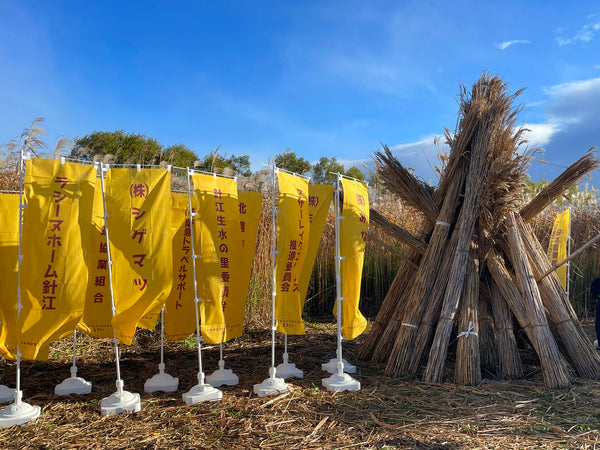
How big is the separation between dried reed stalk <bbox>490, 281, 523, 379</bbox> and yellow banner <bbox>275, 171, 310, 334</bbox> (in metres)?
2.13

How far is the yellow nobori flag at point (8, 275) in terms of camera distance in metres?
4.52

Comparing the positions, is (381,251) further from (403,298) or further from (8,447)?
(8,447)

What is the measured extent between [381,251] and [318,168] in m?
14.2

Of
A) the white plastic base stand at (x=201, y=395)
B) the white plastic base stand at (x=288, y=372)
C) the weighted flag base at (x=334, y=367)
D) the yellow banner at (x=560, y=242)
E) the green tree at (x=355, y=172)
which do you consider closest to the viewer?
the white plastic base stand at (x=201, y=395)

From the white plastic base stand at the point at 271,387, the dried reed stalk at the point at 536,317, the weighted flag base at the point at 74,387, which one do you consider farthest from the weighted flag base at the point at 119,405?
the dried reed stalk at the point at 536,317

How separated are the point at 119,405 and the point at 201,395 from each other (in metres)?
0.64

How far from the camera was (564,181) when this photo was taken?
534 centimetres

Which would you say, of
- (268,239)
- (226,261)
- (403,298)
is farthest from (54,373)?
(403,298)

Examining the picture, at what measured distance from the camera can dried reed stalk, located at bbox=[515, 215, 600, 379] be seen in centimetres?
486

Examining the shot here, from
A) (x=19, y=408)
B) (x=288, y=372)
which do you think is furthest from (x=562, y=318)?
(x=19, y=408)

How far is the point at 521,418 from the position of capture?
12.7ft

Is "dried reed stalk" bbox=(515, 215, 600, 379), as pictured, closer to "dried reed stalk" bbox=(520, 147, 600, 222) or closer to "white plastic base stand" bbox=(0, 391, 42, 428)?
"dried reed stalk" bbox=(520, 147, 600, 222)

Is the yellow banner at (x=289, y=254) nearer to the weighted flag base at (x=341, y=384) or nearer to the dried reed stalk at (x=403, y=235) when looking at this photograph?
the weighted flag base at (x=341, y=384)

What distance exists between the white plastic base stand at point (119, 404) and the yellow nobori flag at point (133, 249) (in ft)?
1.62
